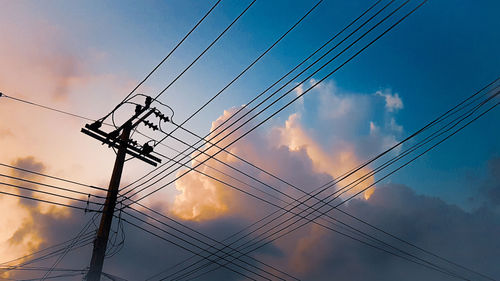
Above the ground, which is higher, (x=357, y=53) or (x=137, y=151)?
(x=137, y=151)

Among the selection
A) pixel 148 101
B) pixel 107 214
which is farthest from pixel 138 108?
pixel 107 214

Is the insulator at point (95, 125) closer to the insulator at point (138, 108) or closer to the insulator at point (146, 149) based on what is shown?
the insulator at point (138, 108)

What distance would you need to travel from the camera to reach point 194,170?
14508 millimetres

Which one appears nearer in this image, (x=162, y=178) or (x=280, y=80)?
(x=280, y=80)

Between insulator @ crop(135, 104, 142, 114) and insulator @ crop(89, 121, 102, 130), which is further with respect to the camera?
insulator @ crop(135, 104, 142, 114)

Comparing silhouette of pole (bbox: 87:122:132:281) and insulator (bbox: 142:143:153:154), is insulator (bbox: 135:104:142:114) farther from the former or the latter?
insulator (bbox: 142:143:153:154)

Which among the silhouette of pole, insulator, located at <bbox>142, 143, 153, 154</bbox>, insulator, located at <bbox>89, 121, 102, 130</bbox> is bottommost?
the silhouette of pole

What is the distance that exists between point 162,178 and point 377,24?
1041cm

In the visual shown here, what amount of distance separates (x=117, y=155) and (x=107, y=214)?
2.61 meters

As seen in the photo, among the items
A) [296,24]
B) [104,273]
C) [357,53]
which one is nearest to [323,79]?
[357,53]

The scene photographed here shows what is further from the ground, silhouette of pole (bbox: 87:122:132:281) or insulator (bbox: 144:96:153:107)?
insulator (bbox: 144:96:153:107)

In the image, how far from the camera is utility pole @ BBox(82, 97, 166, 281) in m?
13.3

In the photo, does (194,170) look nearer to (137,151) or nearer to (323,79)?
(137,151)

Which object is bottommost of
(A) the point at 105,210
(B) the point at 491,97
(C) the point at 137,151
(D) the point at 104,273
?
(D) the point at 104,273
